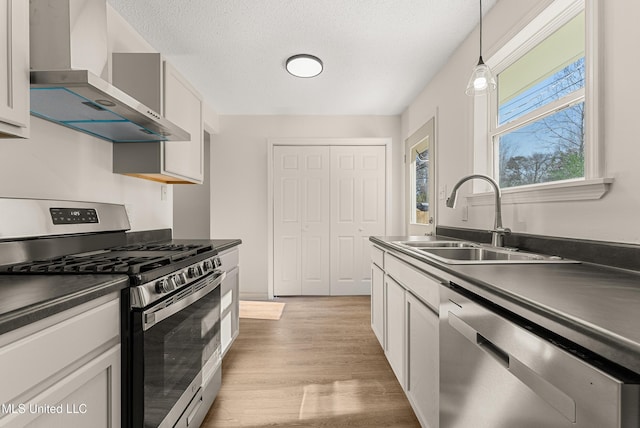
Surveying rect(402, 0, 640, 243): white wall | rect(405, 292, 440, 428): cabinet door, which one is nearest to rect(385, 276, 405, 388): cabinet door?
rect(405, 292, 440, 428): cabinet door

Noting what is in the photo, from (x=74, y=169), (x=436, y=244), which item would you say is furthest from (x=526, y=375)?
(x=74, y=169)

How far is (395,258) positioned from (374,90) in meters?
2.22

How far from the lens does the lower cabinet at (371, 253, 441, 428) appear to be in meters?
1.32

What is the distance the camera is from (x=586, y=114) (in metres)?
1.35

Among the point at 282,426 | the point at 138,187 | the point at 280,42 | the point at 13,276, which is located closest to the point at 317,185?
the point at 280,42

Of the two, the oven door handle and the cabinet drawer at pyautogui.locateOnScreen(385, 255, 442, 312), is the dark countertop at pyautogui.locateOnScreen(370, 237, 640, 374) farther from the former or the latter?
the oven door handle

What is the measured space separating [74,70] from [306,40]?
174cm

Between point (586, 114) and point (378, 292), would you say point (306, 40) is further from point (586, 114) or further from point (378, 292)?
point (378, 292)

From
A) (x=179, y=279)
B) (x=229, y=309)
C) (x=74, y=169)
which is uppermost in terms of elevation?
(x=74, y=169)

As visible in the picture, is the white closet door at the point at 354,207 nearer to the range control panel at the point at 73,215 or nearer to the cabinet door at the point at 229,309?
the cabinet door at the point at 229,309

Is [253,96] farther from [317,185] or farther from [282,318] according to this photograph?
[282,318]

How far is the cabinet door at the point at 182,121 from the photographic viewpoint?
2.03m

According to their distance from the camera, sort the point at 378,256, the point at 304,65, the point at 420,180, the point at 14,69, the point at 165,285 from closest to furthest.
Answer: the point at 14,69 → the point at 165,285 → the point at 378,256 → the point at 304,65 → the point at 420,180

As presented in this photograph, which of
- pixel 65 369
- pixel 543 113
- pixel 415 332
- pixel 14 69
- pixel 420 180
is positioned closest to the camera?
pixel 65 369
